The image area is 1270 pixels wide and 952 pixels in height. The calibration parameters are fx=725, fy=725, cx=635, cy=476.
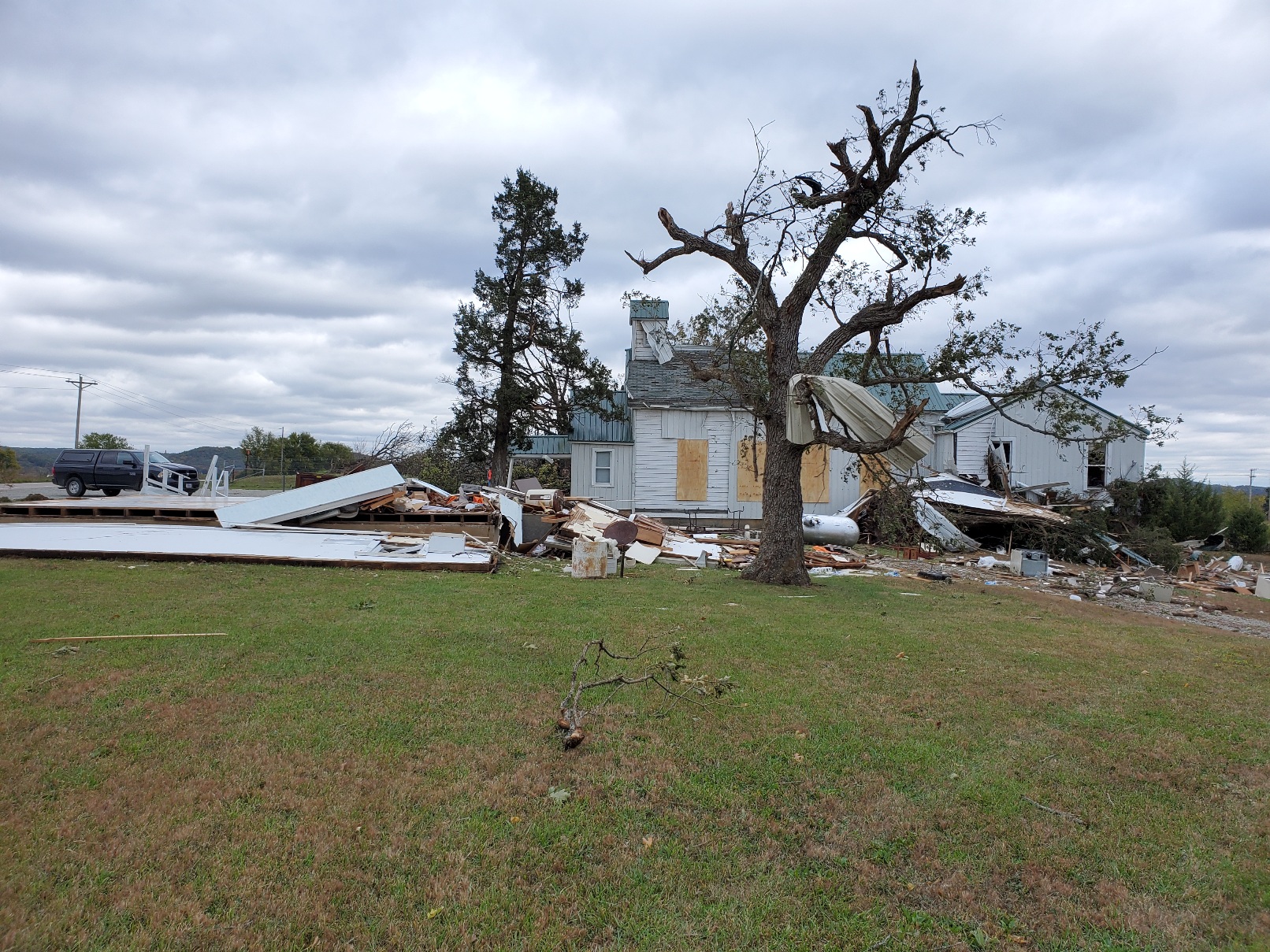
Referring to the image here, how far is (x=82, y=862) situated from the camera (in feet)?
9.20

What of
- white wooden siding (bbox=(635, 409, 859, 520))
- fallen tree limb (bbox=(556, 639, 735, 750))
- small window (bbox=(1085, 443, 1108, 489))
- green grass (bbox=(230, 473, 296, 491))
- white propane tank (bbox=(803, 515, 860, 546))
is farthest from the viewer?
green grass (bbox=(230, 473, 296, 491))

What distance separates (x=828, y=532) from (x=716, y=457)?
5165 mm

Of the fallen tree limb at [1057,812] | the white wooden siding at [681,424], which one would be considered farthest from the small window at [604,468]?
the fallen tree limb at [1057,812]

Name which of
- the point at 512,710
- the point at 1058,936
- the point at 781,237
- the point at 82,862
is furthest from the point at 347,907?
the point at 781,237

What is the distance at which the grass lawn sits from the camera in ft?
8.69

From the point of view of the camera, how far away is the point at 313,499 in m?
14.2

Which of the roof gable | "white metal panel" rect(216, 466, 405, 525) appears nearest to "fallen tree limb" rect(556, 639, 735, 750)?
"white metal panel" rect(216, 466, 405, 525)

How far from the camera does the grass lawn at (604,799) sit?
2.65 m

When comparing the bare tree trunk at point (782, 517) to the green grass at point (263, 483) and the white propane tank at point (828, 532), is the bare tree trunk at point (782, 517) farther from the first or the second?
the green grass at point (263, 483)

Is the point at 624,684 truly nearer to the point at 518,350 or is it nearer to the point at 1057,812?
the point at 1057,812

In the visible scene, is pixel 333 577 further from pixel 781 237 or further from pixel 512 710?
pixel 781 237

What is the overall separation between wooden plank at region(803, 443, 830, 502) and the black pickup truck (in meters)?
18.6

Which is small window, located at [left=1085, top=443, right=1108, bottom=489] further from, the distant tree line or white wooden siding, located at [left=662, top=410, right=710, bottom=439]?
the distant tree line

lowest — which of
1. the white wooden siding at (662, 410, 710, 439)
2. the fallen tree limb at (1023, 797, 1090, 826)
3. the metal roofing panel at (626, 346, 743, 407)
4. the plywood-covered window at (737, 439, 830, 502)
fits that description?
the fallen tree limb at (1023, 797, 1090, 826)
